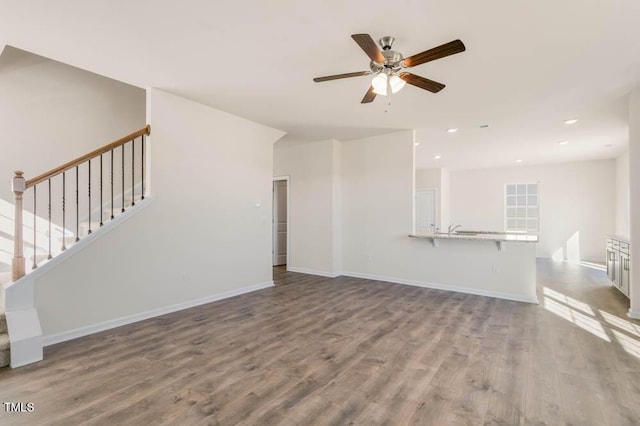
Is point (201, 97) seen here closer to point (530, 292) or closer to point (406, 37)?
point (406, 37)

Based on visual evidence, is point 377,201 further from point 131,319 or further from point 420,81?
point 131,319

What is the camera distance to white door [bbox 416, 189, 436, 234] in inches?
386

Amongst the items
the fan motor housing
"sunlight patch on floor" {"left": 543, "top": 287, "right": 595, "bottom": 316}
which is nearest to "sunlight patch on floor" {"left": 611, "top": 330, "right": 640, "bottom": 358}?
"sunlight patch on floor" {"left": 543, "top": 287, "right": 595, "bottom": 316}

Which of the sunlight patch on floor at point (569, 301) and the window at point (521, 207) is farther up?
the window at point (521, 207)

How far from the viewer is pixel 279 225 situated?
7.43 meters

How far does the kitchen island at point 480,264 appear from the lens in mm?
4504

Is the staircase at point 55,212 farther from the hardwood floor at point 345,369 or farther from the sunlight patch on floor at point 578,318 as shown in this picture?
the sunlight patch on floor at point 578,318

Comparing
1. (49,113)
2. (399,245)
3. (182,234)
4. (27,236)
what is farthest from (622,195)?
(27,236)

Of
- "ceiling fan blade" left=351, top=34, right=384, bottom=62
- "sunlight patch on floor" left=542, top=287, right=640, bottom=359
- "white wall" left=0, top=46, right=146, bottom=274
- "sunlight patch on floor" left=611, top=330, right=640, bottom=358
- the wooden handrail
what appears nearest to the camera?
"ceiling fan blade" left=351, top=34, right=384, bottom=62

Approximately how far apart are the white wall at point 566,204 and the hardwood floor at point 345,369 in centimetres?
513

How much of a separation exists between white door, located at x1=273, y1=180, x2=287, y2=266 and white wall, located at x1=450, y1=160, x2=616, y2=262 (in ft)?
20.5

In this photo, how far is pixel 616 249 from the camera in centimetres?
515

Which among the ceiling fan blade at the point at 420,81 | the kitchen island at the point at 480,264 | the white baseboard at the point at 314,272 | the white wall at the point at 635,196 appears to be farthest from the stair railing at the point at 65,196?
the white wall at the point at 635,196

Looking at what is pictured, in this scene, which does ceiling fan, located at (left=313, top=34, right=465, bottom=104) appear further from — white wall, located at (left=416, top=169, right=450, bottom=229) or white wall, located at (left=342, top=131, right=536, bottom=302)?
white wall, located at (left=416, top=169, right=450, bottom=229)
